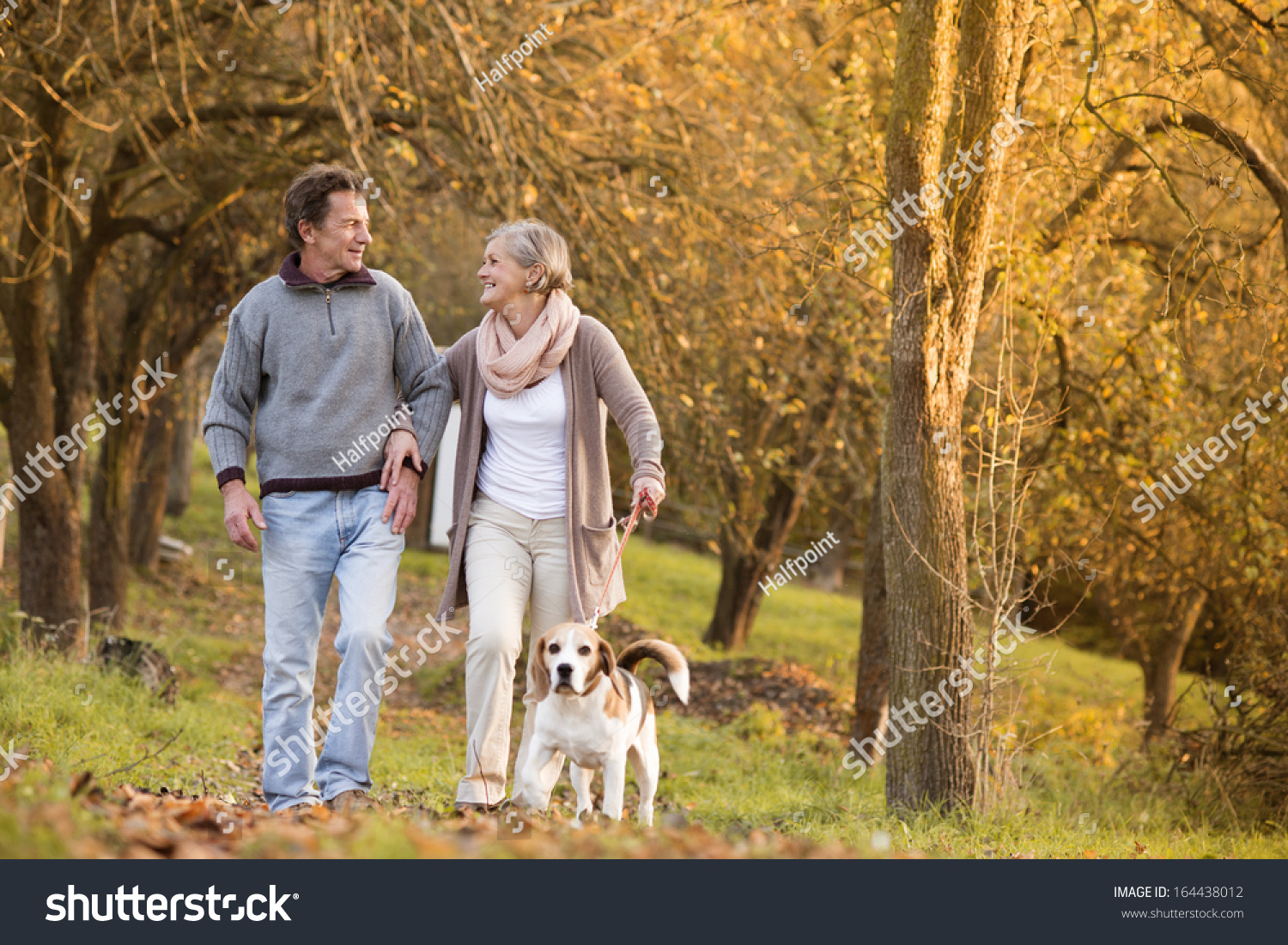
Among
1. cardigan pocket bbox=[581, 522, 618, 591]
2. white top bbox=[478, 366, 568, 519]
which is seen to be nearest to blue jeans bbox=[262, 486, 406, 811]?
white top bbox=[478, 366, 568, 519]

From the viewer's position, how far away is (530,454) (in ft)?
15.0

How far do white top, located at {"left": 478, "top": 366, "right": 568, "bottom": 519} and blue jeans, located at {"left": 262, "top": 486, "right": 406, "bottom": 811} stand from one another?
18.1 inches

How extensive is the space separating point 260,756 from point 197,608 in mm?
7828

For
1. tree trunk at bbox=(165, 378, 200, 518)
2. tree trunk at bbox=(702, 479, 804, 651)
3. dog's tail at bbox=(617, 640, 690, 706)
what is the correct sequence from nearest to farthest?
dog's tail at bbox=(617, 640, 690, 706)
tree trunk at bbox=(702, 479, 804, 651)
tree trunk at bbox=(165, 378, 200, 518)

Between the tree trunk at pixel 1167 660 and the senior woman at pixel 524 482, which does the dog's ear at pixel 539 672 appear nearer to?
the senior woman at pixel 524 482

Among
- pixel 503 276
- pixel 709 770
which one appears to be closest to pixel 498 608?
pixel 503 276

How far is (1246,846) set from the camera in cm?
617

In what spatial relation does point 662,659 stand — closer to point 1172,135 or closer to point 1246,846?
point 1246,846

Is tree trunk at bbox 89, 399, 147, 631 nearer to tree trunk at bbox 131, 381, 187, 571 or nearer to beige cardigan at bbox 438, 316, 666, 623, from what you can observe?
tree trunk at bbox 131, 381, 187, 571

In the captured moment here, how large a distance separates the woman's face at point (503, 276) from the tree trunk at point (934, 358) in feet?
6.67

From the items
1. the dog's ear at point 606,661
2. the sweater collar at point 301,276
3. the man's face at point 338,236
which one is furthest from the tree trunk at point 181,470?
the dog's ear at point 606,661

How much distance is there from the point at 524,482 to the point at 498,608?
0.51m

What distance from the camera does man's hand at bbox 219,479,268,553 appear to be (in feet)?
14.1

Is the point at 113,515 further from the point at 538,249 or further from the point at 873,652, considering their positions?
the point at 538,249
